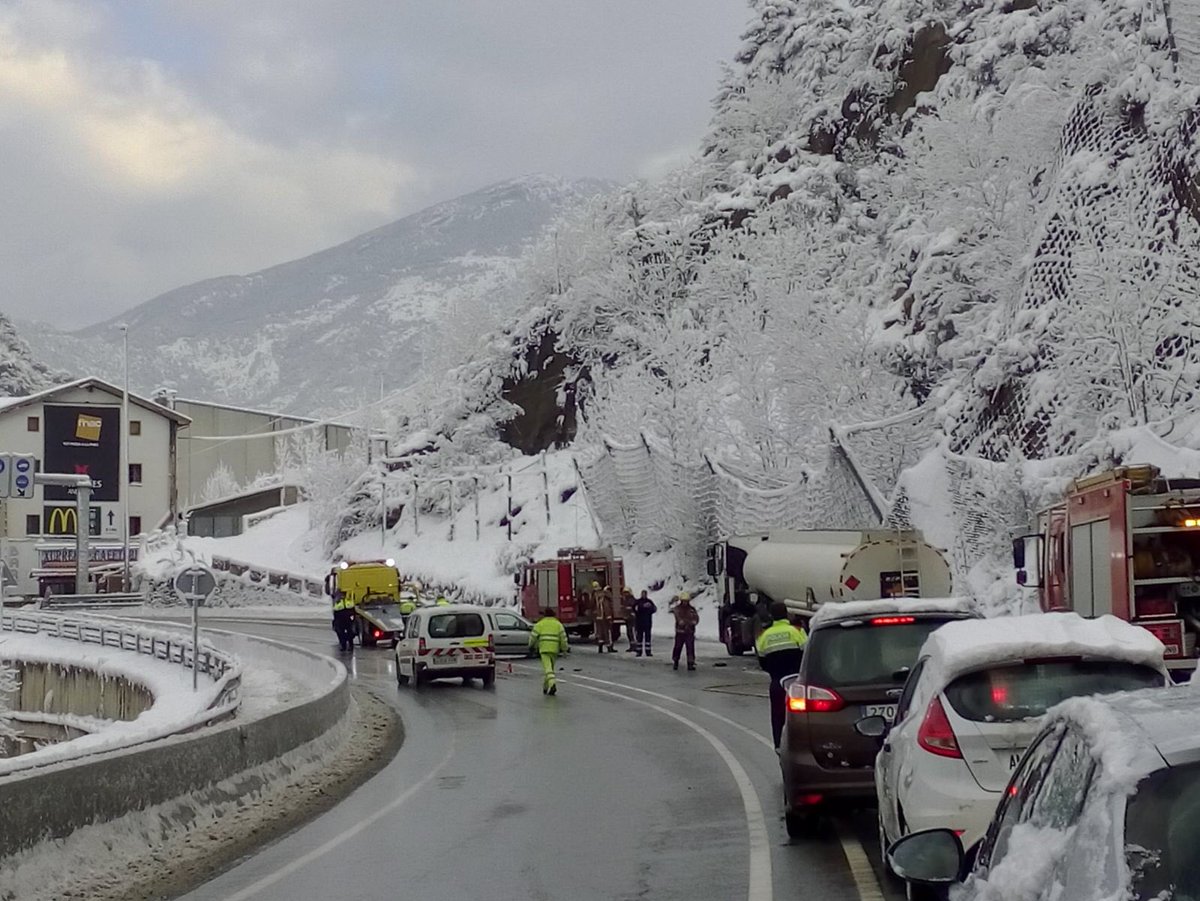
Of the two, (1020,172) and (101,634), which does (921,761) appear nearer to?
(101,634)

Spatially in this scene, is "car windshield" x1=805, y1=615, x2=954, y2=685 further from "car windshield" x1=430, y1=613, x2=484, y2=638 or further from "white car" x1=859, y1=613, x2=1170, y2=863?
"car windshield" x1=430, y1=613, x2=484, y2=638

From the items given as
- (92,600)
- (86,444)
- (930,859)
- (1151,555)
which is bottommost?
(92,600)

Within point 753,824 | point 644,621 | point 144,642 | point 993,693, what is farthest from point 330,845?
point 144,642

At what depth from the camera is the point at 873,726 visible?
9.57 meters

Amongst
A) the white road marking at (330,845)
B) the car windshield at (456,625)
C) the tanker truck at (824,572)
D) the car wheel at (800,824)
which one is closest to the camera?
the white road marking at (330,845)

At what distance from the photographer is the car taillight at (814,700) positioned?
38.3 feet

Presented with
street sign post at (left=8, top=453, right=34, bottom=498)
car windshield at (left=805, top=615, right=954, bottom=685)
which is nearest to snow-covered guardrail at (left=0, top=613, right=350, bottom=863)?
car windshield at (left=805, top=615, right=954, bottom=685)

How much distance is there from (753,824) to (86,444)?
9581 cm

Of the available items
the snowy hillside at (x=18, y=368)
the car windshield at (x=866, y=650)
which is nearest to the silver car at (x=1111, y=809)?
the car windshield at (x=866, y=650)

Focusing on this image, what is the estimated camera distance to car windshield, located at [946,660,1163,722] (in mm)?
8109

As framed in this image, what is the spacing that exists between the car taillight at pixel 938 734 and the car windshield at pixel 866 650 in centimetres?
337

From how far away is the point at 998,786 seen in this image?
820 centimetres

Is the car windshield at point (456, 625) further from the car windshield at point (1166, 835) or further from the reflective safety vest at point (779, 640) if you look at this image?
the car windshield at point (1166, 835)

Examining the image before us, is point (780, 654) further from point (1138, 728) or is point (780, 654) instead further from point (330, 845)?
point (1138, 728)
